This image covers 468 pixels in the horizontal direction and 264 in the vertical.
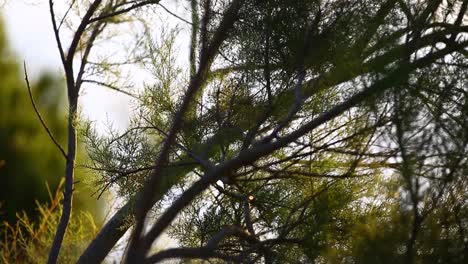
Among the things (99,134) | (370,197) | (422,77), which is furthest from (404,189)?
(99,134)

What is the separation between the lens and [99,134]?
13.7ft

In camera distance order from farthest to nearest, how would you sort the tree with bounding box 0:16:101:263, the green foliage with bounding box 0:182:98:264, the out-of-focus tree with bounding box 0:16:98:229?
1. the out-of-focus tree with bounding box 0:16:98:229
2. the tree with bounding box 0:16:101:263
3. the green foliage with bounding box 0:182:98:264

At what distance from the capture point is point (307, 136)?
10.4ft

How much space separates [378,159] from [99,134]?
5.60 feet

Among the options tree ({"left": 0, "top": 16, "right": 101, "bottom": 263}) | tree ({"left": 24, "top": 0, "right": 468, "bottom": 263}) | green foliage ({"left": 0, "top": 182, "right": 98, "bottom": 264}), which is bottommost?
tree ({"left": 24, "top": 0, "right": 468, "bottom": 263})

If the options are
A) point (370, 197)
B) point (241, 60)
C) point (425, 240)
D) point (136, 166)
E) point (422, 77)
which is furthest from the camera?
point (136, 166)

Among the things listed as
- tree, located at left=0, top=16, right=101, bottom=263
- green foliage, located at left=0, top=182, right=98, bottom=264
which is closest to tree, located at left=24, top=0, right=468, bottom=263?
green foliage, located at left=0, top=182, right=98, bottom=264

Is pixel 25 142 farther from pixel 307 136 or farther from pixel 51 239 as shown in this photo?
pixel 307 136

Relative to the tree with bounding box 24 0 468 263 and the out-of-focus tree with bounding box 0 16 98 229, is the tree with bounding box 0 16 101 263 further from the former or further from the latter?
A: the tree with bounding box 24 0 468 263

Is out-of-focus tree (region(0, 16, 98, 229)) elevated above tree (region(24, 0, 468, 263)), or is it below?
above

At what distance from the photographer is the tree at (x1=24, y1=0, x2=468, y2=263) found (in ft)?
8.65

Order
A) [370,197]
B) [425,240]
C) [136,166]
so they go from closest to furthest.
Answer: [425,240] < [370,197] < [136,166]

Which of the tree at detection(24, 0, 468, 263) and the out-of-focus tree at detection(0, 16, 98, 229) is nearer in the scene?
the tree at detection(24, 0, 468, 263)

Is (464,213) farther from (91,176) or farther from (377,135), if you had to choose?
(91,176)
